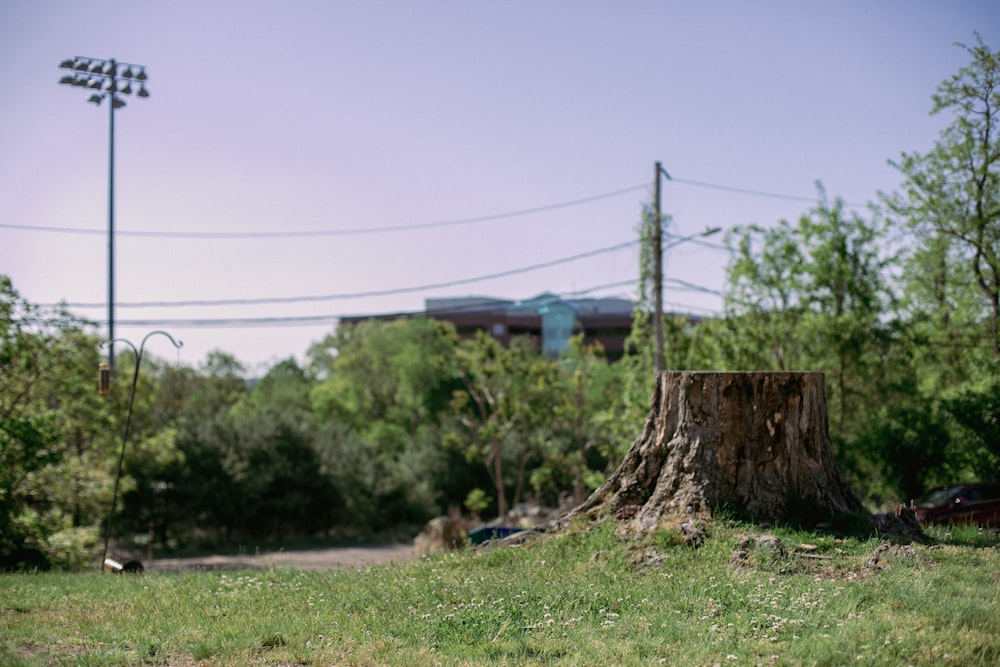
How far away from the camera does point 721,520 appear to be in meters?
9.23

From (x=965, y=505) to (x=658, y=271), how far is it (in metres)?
9.56

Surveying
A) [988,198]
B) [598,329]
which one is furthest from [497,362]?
[598,329]

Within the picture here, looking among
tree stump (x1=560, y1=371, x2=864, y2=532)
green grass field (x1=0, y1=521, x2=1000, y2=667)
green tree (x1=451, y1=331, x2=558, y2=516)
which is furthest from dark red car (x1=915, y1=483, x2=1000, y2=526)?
green tree (x1=451, y1=331, x2=558, y2=516)

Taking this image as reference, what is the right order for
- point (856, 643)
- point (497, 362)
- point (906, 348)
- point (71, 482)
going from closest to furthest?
1. point (856, 643)
2. point (71, 482)
3. point (906, 348)
4. point (497, 362)

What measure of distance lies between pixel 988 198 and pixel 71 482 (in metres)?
24.5

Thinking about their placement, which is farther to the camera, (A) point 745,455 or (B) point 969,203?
(B) point 969,203

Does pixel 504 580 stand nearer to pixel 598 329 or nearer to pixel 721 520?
pixel 721 520

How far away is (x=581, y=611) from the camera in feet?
23.2

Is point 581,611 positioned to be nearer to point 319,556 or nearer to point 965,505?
point 965,505

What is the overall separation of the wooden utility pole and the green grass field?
39.8 feet

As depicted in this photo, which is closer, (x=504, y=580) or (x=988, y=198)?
(x=504, y=580)

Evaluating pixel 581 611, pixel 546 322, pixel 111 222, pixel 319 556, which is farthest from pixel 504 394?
pixel 546 322

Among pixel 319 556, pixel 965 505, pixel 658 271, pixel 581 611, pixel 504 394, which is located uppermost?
pixel 658 271

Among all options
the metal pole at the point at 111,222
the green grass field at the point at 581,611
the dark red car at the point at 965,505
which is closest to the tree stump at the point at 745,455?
the green grass field at the point at 581,611
